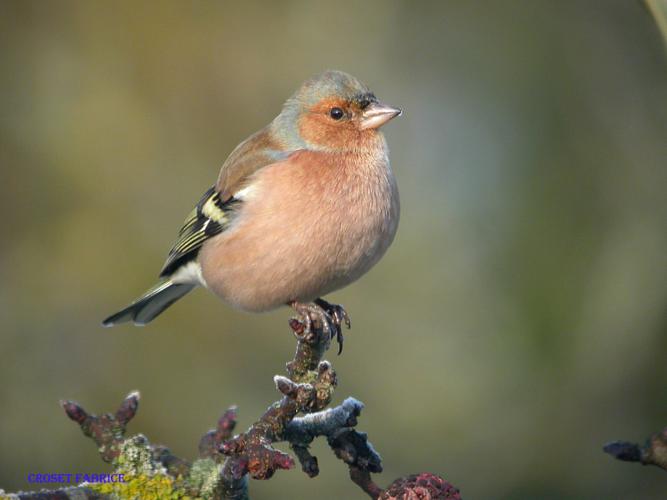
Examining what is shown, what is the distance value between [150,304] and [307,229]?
4.97 ft

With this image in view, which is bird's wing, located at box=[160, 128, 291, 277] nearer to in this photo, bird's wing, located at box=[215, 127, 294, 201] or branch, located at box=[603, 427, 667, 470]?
bird's wing, located at box=[215, 127, 294, 201]

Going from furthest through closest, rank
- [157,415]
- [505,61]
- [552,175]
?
[505,61], [552,175], [157,415]

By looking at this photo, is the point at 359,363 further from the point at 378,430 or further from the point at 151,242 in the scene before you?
the point at 151,242

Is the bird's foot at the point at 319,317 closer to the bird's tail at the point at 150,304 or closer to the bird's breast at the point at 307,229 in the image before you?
the bird's breast at the point at 307,229

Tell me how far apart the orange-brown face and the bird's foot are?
857 millimetres

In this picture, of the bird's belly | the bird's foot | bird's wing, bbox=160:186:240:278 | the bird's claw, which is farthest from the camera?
bird's wing, bbox=160:186:240:278

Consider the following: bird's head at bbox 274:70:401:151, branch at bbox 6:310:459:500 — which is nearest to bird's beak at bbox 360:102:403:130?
bird's head at bbox 274:70:401:151

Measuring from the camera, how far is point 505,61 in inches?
344

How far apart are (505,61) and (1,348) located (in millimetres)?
5429

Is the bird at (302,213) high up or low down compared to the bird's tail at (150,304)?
up

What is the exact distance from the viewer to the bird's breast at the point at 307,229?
4.14 m

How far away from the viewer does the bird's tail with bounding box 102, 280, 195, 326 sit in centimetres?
511

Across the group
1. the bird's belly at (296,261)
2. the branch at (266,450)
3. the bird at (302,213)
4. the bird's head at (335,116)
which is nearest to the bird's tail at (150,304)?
the bird at (302,213)

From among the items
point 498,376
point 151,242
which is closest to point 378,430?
point 498,376
